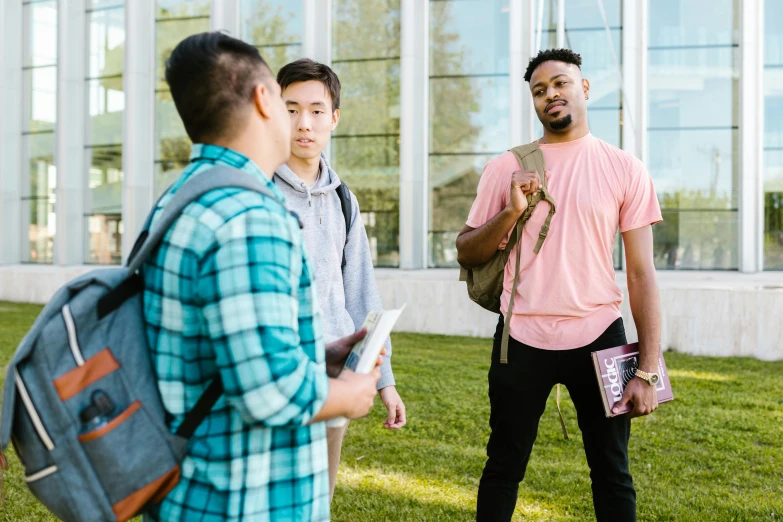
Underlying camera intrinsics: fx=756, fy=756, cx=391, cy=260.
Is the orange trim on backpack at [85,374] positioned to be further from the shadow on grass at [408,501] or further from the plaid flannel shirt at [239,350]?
the shadow on grass at [408,501]

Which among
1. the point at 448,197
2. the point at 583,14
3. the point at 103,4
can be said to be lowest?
the point at 448,197

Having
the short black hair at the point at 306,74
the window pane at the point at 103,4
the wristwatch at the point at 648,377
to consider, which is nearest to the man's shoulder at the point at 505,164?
the short black hair at the point at 306,74

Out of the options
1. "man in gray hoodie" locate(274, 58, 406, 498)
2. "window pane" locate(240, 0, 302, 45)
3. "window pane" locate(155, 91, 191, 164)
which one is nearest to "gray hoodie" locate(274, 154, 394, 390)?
"man in gray hoodie" locate(274, 58, 406, 498)

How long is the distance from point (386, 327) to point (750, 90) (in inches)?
601

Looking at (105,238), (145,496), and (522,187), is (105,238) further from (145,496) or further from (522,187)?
(145,496)

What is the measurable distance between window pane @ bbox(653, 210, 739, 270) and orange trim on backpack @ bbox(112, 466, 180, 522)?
49.5 feet

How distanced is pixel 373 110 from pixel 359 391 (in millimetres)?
15811

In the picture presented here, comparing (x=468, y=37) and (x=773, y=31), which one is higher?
Result: (x=468, y=37)

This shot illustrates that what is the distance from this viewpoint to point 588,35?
15.7m

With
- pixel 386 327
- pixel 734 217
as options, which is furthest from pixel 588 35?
pixel 386 327

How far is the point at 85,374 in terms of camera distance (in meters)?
1.36

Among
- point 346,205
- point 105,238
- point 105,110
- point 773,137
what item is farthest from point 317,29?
point 346,205

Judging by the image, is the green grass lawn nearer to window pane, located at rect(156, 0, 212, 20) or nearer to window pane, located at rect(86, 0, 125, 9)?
window pane, located at rect(156, 0, 212, 20)

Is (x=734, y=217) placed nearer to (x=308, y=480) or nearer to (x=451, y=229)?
(x=451, y=229)
